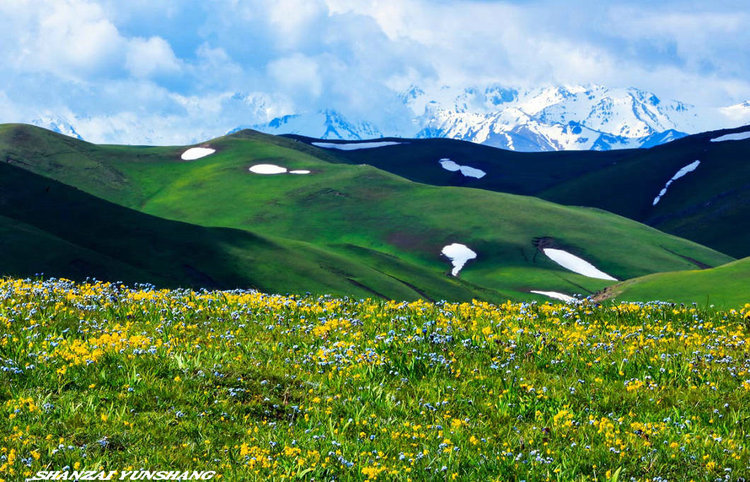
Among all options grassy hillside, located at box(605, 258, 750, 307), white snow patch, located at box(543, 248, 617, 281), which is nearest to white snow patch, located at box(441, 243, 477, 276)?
white snow patch, located at box(543, 248, 617, 281)

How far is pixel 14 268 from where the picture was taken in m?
76.7

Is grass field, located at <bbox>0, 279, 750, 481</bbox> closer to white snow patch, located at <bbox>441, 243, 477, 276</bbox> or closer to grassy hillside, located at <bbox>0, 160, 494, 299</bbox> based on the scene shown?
grassy hillside, located at <bbox>0, 160, 494, 299</bbox>

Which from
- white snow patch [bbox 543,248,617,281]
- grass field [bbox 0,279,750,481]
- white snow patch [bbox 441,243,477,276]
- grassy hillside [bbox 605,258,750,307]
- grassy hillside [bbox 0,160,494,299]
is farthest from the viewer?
white snow patch [bbox 441,243,477,276]

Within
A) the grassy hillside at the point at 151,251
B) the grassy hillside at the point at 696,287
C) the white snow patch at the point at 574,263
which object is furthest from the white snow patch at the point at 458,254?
the grassy hillside at the point at 696,287

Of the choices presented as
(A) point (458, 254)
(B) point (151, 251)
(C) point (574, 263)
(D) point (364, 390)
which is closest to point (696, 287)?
(C) point (574, 263)

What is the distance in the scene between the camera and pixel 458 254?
189 meters

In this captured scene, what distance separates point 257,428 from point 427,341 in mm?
4825

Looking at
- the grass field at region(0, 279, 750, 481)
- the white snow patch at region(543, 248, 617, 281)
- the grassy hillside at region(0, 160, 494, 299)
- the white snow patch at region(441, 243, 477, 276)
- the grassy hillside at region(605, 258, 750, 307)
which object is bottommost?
the grass field at region(0, 279, 750, 481)

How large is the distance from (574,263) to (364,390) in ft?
594

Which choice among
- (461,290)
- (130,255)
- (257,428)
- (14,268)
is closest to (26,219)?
(130,255)

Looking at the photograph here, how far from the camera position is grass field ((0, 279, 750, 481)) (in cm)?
896

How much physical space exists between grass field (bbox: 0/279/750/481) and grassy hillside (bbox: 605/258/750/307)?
3066 inches

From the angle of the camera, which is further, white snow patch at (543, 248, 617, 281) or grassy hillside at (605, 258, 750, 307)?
white snow patch at (543, 248, 617, 281)

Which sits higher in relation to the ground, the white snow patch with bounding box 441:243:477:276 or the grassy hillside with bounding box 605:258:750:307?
the white snow patch with bounding box 441:243:477:276
